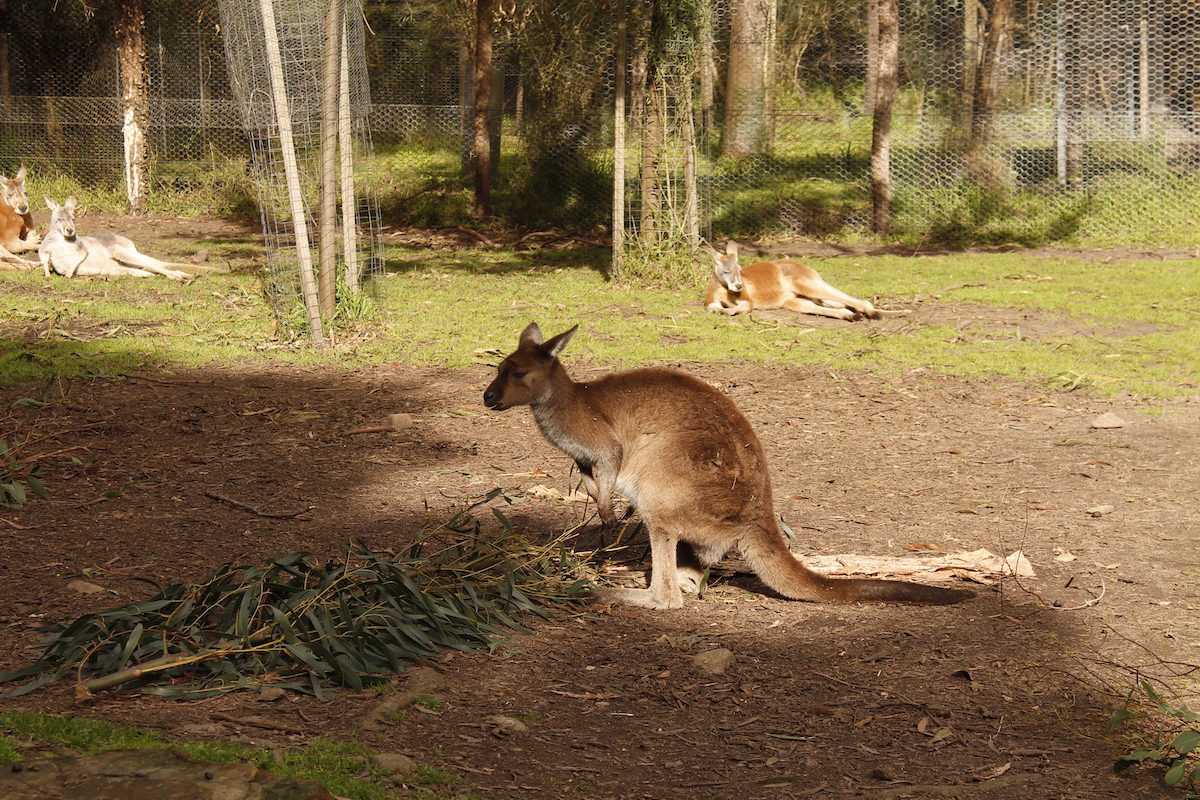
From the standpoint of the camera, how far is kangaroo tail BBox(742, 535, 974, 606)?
3668 mm

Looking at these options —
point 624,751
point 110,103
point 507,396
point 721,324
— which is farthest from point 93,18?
point 624,751

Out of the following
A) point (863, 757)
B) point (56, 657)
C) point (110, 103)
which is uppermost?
point (110, 103)

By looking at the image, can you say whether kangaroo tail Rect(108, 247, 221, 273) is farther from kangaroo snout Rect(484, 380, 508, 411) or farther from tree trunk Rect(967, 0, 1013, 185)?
tree trunk Rect(967, 0, 1013, 185)

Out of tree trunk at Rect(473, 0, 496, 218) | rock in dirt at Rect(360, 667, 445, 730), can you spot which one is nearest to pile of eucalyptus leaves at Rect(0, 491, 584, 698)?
rock in dirt at Rect(360, 667, 445, 730)

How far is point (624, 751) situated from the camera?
2.83 meters

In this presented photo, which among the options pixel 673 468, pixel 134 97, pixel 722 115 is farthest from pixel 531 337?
pixel 134 97

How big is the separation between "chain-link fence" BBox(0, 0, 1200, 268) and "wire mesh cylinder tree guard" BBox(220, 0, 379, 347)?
320 centimetres

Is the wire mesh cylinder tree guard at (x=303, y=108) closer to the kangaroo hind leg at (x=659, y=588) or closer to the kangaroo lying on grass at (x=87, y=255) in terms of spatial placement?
the kangaroo lying on grass at (x=87, y=255)

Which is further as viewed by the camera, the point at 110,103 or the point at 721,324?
the point at 110,103

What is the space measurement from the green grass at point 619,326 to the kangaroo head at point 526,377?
335 cm

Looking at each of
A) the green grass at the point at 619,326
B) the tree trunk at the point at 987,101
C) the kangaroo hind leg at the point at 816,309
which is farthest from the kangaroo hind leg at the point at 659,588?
the tree trunk at the point at 987,101

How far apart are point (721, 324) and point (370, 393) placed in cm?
354

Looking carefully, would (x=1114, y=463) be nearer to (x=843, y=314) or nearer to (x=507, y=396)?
(x=507, y=396)

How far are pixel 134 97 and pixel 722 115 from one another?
8001 millimetres
